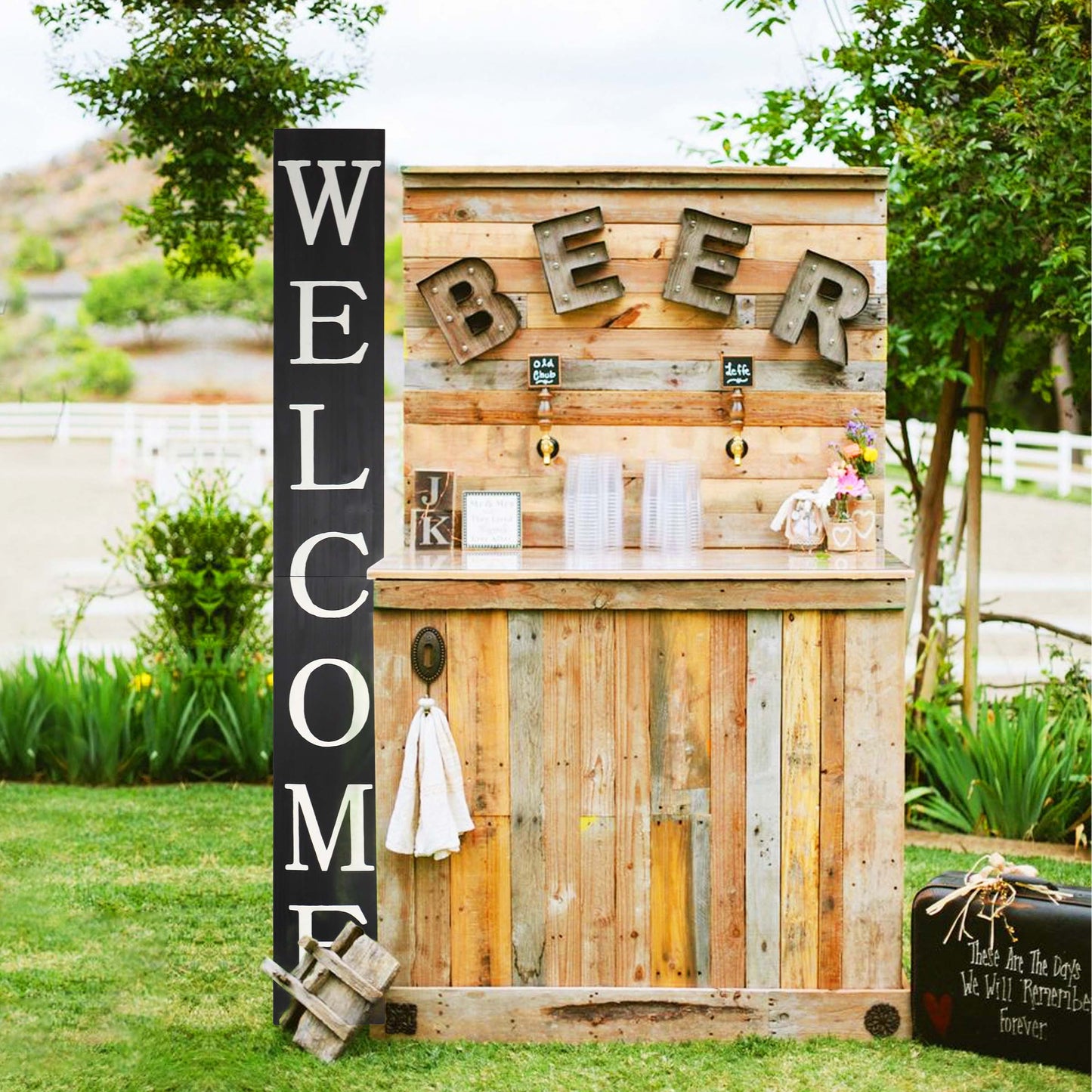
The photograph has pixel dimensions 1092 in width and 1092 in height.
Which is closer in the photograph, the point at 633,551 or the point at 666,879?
the point at 666,879

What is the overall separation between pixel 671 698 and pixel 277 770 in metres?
1.08

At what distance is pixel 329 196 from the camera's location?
3357mm

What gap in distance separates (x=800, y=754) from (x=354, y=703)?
3.83 ft

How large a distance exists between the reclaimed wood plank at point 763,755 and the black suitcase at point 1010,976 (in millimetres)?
373

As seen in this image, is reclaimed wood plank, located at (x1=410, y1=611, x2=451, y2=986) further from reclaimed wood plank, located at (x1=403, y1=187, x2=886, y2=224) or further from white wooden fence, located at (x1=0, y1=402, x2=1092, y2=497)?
white wooden fence, located at (x1=0, y1=402, x2=1092, y2=497)

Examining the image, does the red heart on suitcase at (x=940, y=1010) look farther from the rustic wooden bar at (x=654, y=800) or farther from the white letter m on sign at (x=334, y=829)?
the white letter m on sign at (x=334, y=829)

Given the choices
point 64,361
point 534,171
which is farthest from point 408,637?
point 64,361

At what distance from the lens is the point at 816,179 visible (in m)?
3.62

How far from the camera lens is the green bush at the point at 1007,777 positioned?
4.73m

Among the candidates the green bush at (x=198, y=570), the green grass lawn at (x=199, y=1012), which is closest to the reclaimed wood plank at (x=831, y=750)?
the green grass lawn at (x=199, y=1012)

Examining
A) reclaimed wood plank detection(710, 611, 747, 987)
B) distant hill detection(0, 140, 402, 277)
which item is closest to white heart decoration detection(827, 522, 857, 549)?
reclaimed wood plank detection(710, 611, 747, 987)

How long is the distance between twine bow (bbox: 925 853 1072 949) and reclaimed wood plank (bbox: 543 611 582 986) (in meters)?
0.87

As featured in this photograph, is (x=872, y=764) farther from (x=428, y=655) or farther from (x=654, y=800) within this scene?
(x=428, y=655)

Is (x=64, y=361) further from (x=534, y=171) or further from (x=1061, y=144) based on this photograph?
(x=1061, y=144)
